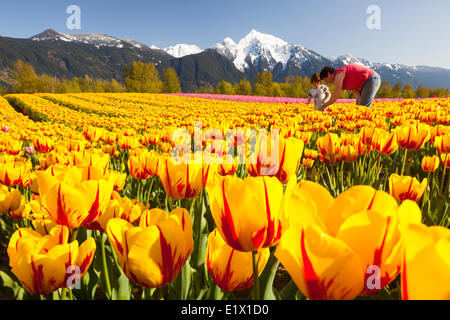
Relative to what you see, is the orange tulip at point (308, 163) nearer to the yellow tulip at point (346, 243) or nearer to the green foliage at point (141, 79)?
the yellow tulip at point (346, 243)

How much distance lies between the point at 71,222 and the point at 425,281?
1014mm

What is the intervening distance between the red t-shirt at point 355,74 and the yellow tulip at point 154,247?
7.75m

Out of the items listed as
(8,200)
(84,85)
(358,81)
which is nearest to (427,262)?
(8,200)

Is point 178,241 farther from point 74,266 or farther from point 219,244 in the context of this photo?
point 74,266

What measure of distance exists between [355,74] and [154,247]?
320 inches

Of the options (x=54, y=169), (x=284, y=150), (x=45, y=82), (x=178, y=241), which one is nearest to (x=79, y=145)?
(x=54, y=169)

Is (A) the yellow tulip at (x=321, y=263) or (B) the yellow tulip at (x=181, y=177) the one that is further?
(B) the yellow tulip at (x=181, y=177)

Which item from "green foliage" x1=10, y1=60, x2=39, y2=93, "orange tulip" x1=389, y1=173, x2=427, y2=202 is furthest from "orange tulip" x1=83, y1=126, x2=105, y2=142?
"green foliage" x1=10, y1=60, x2=39, y2=93

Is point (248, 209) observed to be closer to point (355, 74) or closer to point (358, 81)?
point (355, 74)

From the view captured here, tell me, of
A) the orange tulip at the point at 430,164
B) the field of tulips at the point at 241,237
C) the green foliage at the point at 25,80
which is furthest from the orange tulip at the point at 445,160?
the green foliage at the point at 25,80

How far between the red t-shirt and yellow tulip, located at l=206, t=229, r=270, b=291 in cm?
760

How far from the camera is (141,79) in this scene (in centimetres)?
8094

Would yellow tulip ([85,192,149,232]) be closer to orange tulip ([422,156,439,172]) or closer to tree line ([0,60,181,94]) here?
orange tulip ([422,156,439,172])

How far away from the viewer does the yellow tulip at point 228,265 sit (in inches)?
36.7
